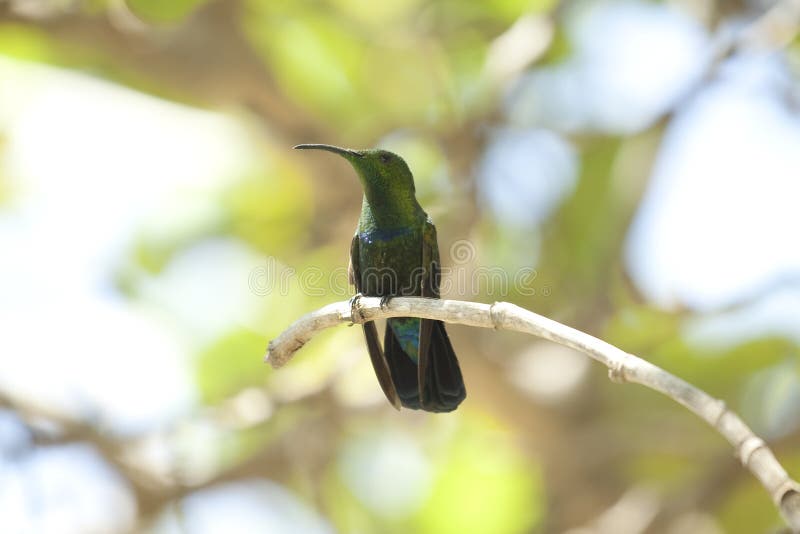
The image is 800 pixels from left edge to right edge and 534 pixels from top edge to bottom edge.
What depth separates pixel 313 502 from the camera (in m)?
7.19

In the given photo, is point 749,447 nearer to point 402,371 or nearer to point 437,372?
point 437,372

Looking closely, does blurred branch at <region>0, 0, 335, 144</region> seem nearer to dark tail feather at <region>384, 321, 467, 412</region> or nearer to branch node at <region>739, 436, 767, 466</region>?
dark tail feather at <region>384, 321, 467, 412</region>

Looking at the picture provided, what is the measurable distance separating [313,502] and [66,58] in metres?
4.51

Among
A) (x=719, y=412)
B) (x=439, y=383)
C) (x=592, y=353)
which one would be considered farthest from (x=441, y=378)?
(x=719, y=412)

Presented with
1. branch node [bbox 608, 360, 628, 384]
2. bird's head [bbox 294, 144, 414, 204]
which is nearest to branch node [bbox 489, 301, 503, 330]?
branch node [bbox 608, 360, 628, 384]

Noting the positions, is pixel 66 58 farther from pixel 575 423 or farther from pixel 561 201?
pixel 575 423

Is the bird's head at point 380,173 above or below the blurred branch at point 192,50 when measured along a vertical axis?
below

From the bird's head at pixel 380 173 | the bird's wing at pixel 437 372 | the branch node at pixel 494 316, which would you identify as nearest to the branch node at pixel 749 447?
the branch node at pixel 494 316

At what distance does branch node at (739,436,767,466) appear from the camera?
78.1 inches

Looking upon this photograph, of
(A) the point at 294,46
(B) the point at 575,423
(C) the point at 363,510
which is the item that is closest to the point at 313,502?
(C) the point at 363,510

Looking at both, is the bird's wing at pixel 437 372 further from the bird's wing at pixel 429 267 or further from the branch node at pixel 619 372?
the branch node at pixel 619 372

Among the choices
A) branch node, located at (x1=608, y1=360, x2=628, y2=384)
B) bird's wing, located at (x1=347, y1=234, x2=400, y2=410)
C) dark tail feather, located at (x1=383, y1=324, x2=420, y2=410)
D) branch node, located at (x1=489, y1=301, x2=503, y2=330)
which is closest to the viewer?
branch node, located at (x1=608, y1=360, x2=628, y2=384)

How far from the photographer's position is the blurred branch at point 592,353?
1921 millimetres

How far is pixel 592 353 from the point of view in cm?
250
